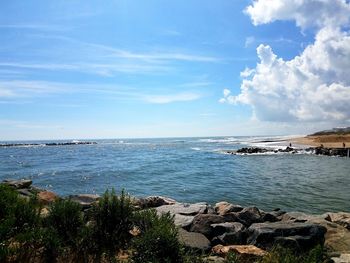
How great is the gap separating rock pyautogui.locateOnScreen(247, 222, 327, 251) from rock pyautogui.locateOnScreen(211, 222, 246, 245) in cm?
24

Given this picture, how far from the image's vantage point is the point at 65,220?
7199 mm

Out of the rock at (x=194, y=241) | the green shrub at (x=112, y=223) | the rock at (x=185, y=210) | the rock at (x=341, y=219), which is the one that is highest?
the green shrub at (x=112, y=223)

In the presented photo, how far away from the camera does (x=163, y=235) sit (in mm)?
5691

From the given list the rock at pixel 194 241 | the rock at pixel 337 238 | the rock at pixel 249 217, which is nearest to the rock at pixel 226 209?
the rock at pixel 249 217

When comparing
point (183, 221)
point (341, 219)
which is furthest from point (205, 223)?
point (341, 219)

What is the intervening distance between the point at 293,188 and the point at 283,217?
1040 cm

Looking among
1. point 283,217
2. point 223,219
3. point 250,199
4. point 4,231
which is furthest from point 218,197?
point 4,231

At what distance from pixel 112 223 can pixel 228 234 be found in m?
3.14

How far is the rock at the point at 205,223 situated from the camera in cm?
998

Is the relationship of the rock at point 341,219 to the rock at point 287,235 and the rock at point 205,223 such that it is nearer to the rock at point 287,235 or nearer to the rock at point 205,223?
the rock at point 287,235

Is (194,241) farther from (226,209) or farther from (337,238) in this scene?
(226,209)

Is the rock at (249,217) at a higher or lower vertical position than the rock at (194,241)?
lower

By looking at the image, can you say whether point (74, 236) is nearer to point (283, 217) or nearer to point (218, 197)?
point (283, 217)

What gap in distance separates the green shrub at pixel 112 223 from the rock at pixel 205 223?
278 cm
